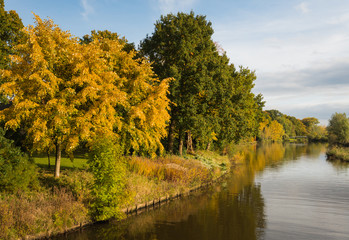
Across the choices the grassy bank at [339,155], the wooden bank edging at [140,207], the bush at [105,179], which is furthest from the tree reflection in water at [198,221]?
the grassy bank at [339,155]

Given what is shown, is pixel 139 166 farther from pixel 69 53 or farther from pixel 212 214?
pixel 69 53

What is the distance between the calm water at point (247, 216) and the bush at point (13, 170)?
401 cm

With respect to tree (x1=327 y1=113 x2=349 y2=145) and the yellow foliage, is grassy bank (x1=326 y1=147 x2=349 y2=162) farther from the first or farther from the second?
the yellow foliage

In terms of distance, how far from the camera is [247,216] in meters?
16.9

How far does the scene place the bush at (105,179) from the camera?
1433 centimetres

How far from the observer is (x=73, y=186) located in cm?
1634

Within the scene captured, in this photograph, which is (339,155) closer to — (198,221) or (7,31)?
(198,221)

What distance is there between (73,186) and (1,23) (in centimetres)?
2287

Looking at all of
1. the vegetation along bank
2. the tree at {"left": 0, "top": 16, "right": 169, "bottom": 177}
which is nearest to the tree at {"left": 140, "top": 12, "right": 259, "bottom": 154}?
the vegetation along bank

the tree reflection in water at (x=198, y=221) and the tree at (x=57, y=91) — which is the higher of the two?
the tree at (x=57, y=91)

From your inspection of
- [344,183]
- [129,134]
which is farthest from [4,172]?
[344,183]

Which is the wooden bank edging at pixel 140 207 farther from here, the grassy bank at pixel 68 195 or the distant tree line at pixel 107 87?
the distant tree line at pixel 107 87

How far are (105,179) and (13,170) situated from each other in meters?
4.65

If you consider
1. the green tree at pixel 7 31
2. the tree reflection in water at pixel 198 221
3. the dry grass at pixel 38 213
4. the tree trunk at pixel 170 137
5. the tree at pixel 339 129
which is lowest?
the tree reflection in water at pixel 198 221
